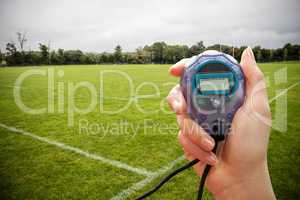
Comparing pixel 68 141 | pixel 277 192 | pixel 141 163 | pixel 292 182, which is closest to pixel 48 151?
pixel 68 141

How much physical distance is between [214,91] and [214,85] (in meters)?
0.04

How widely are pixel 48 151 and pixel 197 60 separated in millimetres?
3440

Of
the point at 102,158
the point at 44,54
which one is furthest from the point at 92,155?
the point at 44,54

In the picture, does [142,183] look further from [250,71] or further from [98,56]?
[98,56]

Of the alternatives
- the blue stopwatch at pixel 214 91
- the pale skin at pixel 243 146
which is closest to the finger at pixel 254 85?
the pale skin at pixel 243 146

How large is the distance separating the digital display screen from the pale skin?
168 millimetres

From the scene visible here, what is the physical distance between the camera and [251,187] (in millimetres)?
1337

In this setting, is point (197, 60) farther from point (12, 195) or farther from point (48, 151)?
point (48, 151)

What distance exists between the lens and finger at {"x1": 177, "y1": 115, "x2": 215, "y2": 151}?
127 centimetres

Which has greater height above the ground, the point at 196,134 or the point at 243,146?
the point at 196,134

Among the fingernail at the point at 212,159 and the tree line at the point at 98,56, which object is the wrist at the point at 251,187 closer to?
the fingernail at the point at 212,159

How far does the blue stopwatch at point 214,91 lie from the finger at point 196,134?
1.1 inches

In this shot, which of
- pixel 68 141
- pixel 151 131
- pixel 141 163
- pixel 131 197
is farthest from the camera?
pixel 151 131

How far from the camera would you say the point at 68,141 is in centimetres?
424
